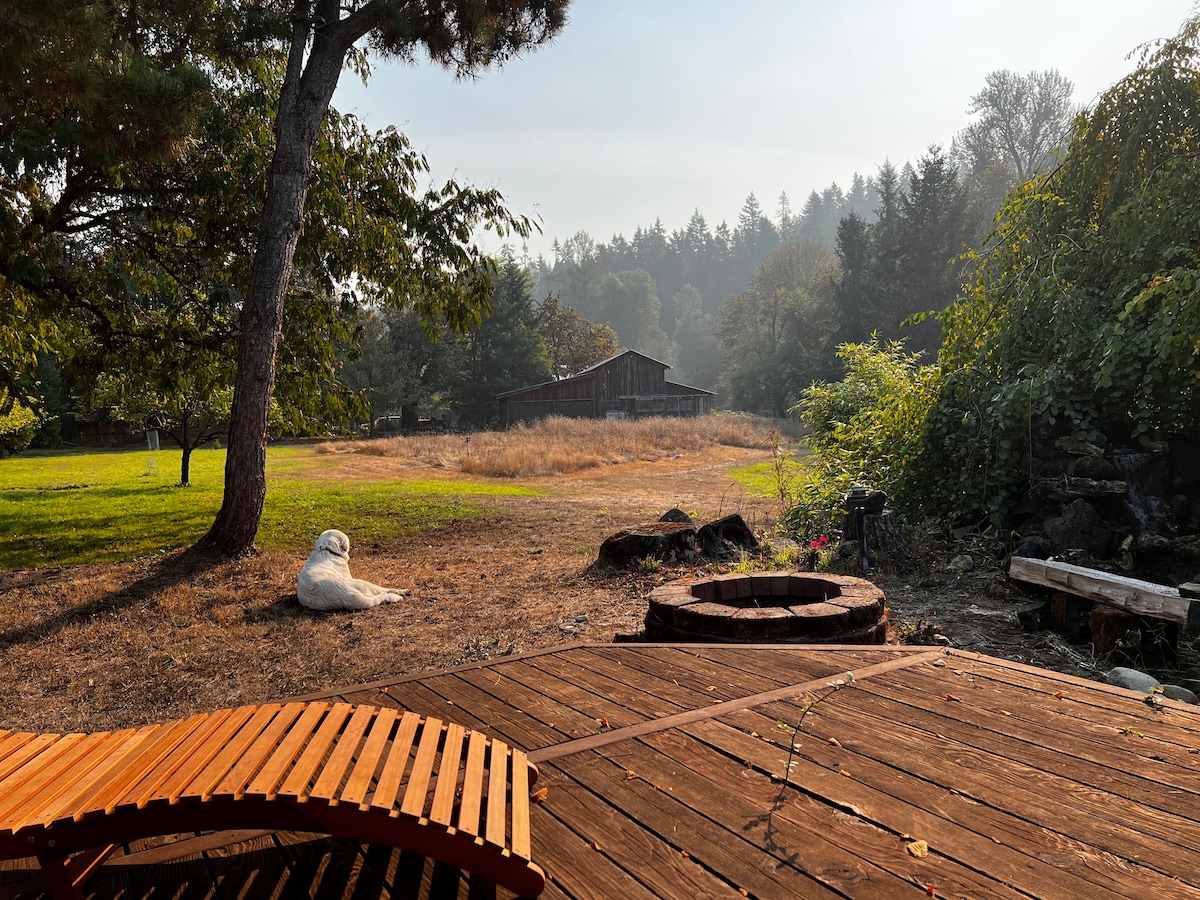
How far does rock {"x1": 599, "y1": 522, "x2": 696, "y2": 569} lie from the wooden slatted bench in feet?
23.3

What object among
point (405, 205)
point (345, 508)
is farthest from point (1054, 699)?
point (345, 508)

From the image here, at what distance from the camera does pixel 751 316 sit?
7150 centimetres

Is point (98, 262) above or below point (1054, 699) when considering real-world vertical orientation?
above

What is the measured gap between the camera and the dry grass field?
19.3ft

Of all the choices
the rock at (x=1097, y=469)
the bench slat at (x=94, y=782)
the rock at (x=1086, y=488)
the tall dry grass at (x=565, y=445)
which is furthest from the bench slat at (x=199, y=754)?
the tall dry grass at (x=565, y=445)

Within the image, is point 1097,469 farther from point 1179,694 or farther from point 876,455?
point 1179,694

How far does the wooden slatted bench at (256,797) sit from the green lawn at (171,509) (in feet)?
30.4

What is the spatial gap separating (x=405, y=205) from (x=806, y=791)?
11545 millimetres

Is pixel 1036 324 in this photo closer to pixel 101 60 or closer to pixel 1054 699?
pixel 1054 699

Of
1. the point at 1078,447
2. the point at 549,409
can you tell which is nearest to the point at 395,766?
the point at 1078,447

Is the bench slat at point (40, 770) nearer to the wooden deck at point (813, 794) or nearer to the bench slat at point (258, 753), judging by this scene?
the wooden deck at point (813, 794)

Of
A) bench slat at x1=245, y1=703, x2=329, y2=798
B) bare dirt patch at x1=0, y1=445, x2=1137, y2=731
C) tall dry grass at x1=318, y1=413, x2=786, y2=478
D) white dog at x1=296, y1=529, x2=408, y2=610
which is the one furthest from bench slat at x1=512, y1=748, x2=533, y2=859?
tall dry grass at x1=318, y1=413, x2=786, y2=478

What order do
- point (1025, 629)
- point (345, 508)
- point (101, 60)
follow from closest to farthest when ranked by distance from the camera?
point (1025, 629)
point (101, 60)
point (345, 508)

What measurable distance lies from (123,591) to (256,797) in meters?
8.03
